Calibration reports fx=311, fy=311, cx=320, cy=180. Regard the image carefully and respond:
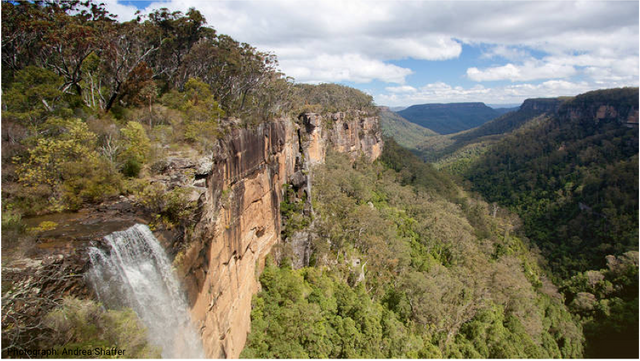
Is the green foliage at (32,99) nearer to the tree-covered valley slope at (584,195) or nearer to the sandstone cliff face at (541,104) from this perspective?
the tree-covered valley slope at (584,195)

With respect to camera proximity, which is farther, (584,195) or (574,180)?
(574,180)

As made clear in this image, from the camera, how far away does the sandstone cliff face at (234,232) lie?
432 inches

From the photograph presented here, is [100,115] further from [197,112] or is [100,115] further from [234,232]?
[234,232]

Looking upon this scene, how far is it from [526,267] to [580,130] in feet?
254

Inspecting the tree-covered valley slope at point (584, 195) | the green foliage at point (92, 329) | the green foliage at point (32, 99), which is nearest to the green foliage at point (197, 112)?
the green foliage at point (32, 99)

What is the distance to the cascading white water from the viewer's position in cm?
750

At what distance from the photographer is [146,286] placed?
27.2 ft

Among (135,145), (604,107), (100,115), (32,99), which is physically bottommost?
(135,145)

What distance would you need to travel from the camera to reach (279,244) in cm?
2128

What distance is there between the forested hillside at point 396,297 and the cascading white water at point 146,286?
271 inches

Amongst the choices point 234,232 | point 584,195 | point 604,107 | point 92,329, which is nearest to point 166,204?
point 92,329

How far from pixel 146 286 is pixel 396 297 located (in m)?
20.0

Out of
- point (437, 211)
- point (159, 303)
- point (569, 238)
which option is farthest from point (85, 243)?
point (569, 238)

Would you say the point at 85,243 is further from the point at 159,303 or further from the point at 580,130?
the point at 580,130
